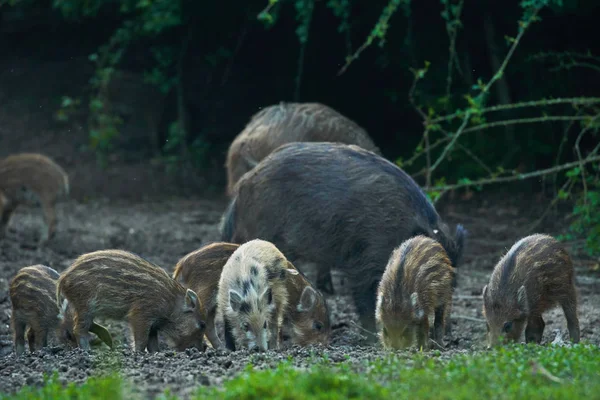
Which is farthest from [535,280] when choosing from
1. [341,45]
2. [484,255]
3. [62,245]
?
[341,45]

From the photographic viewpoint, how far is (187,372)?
4.68m

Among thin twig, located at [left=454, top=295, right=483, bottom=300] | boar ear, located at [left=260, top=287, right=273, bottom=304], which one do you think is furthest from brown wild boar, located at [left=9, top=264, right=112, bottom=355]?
thin twig, located at [left=454, top=295, right=483, bottom=300]

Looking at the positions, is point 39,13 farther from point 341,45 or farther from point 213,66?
point 341,45

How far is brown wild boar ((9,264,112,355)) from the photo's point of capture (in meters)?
6.32

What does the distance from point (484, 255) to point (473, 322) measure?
97.3 inches

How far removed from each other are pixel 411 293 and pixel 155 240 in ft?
16.7

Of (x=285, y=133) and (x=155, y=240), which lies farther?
(x=155, y=240)

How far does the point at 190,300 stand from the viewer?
6.25 meters

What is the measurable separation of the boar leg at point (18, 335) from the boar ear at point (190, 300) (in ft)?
3.64

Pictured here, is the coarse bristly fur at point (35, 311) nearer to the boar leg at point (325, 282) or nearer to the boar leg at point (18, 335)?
the boar leg at point (18, 335)

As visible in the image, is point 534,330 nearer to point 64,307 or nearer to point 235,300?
point 235,300

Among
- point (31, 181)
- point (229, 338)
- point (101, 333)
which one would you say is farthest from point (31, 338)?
point (31, 181)

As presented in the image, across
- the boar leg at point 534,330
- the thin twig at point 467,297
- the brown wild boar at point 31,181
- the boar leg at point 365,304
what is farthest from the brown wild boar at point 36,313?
the brown wild boar at point 31,181

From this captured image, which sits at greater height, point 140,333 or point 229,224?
point 229,224
